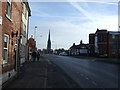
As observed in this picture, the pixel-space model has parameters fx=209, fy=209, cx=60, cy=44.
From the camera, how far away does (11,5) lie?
504 inches

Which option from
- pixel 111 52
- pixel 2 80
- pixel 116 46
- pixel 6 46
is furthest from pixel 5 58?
pixel 111 52

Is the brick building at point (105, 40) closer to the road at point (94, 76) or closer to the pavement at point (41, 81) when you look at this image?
the road at point (94, 76)

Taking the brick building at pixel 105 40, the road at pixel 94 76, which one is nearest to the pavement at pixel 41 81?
the road at pixel 94 76

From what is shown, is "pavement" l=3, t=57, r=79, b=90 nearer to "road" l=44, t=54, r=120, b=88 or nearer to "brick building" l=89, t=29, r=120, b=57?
"road" l=44, t=54, r=120, b=88

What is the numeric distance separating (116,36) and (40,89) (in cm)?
6899

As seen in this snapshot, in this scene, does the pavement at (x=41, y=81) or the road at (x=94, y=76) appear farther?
the road at (x=94, y=76)

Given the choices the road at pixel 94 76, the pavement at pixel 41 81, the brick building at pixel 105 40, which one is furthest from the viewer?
the brick building at pixel 105 40

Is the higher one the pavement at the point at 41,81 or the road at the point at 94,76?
the pavement at the point at 41,81

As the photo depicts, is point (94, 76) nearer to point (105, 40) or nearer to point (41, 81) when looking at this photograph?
point (41, 81)

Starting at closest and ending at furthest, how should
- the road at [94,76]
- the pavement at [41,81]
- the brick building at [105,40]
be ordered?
the pavement at [41,81] < the road at [94,76] < the brick building at [105,40]

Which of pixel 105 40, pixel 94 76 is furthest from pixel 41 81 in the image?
pixel 105 40

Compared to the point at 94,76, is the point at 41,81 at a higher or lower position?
higher

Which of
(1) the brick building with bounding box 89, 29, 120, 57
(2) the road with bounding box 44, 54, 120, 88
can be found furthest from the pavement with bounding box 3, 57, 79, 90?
(1) the brick building with bounding box 89, 29, 120, 57

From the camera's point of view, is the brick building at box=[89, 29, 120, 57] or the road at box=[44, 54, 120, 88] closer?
the road at box=[44, 54, 120, 88]
